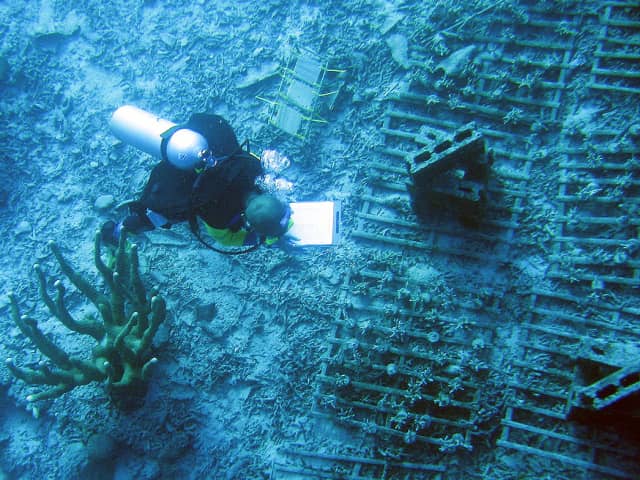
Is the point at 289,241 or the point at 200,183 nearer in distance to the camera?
the point at 200,183

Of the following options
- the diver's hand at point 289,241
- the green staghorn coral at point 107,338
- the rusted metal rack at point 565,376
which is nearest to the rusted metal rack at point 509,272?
the rusted metal rack at point 565,376

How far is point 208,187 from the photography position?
11.7 feet

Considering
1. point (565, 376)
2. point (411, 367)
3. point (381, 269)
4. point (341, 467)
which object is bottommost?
point (341, 467)

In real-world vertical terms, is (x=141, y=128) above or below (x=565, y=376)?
above

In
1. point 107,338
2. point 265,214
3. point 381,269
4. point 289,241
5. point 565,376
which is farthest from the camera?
point 289,241

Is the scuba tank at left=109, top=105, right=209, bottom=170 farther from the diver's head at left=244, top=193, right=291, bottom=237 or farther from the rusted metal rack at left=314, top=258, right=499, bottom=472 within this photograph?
the rusted metal rack at left=314, top=258, right=499, bottom=472

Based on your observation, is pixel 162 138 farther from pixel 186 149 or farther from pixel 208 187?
pixel 208 187

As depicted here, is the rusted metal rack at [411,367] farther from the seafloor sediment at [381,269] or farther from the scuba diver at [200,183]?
the scuba diver at [200,183]

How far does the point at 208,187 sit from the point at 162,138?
0.63 meters

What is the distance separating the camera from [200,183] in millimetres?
3510

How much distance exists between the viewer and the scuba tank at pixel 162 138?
11.3ft

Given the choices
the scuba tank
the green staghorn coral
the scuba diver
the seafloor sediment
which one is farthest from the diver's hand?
the scuba tank

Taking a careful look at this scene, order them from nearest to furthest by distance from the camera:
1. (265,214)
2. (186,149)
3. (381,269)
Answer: (186,149) → (265,214) → (381,269)

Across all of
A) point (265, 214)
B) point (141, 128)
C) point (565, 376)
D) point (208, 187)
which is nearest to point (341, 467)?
point (565, 376)
